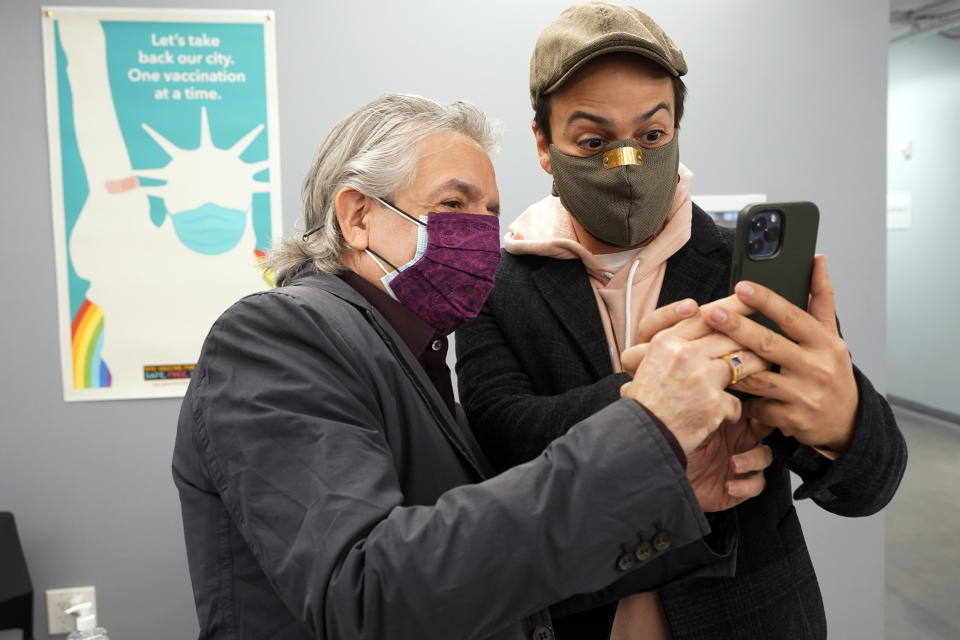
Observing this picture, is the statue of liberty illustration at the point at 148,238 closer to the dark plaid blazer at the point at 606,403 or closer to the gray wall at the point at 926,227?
the dark plaid blazer at the point at 606,403

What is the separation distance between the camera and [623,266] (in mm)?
1157

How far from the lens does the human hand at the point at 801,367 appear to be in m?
0.79

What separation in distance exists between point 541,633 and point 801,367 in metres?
0.45

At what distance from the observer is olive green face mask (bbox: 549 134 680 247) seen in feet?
3.52

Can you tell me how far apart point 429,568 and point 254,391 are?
265 mm

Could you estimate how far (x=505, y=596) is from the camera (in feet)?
2.32

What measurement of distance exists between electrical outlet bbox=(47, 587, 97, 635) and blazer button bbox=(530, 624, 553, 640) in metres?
1.92

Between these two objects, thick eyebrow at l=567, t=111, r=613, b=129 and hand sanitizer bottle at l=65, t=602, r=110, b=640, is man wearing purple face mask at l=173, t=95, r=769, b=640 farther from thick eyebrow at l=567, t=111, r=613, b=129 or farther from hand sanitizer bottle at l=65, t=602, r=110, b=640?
hand sanitizer bottle at l=65, t=602, r=110, b=640

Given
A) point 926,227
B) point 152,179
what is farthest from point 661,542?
point 926,227

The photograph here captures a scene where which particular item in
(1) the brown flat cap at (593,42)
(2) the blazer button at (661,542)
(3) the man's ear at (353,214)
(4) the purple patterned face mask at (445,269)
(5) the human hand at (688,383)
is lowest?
(2) the blazer button at (661,542)

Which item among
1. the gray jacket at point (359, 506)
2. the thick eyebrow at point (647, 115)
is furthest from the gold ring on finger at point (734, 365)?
the thick eyebrow at point (647, 115)

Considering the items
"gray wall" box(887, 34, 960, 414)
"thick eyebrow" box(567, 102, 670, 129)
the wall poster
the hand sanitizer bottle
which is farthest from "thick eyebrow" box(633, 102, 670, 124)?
"gray wall" box(887, 34, 960, 414)

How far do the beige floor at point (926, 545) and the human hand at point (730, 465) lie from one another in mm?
2877

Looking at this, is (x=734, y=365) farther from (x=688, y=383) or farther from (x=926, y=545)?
(x=926, y=545)
